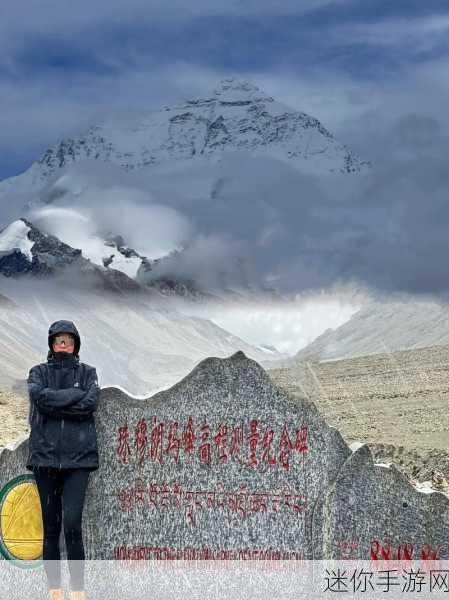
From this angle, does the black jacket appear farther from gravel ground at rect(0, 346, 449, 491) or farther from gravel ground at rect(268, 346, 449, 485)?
gravel ground at rect(268, 346, 449, 485)

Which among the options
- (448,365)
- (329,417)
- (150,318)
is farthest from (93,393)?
(150,318)

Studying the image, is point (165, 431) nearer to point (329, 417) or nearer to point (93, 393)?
point (93, 393)

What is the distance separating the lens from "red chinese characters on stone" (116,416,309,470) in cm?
675

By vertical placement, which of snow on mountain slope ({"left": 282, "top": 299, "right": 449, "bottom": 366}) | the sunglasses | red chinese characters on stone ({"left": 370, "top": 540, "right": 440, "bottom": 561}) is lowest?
red chinese characters on stone ({"left": 370, "top": 540, "right": 440, "bottom": 561})

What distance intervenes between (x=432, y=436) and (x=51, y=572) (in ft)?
51.8

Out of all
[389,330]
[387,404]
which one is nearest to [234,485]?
[387,404]

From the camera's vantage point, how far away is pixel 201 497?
6.72m

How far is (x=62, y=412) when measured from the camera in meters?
6.09

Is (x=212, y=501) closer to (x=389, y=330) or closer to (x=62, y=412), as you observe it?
(x=62, y=412)

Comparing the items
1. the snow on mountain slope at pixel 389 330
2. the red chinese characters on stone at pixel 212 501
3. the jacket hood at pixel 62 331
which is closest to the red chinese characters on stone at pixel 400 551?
the red chinese characters on stone at pixel 212 501

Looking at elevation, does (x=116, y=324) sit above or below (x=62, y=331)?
above

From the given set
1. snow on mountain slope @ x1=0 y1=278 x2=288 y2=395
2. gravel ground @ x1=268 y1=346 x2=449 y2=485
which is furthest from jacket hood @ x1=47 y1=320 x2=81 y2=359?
snow on mountain slope @ x1=0 y1=278 x2=288 y2=395

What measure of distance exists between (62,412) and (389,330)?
86700 millimetres

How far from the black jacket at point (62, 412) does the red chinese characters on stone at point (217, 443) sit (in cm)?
56
